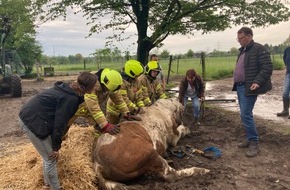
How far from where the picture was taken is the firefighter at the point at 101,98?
4.25 metres

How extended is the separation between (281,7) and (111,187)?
8.96 m

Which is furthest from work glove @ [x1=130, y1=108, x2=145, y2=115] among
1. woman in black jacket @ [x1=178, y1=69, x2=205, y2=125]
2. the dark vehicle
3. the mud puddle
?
the dark vehicle

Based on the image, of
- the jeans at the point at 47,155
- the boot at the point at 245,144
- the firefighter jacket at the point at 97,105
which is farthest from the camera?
the boot at the point at 245,144

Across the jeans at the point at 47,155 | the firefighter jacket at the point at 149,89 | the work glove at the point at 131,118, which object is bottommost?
the jeans at the point at 47,155

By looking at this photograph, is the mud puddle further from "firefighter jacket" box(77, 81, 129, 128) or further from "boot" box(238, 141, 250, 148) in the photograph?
"firefighter jacket" box(77, 81, 129, 128)

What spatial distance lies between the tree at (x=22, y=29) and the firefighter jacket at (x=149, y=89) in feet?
21.2

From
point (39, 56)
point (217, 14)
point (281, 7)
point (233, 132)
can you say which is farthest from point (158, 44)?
point (39, 56)

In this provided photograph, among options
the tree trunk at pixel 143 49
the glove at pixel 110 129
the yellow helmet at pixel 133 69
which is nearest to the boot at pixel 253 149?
the yellow helmet at pixel 133 69

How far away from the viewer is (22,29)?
1194 cm

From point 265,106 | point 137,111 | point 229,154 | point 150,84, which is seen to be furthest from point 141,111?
point 265,106

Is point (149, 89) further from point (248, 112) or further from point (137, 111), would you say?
point (248, 112)

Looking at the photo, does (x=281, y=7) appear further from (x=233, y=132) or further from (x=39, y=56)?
Answer: (x=39, y=56)

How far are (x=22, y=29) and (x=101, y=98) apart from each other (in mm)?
7993

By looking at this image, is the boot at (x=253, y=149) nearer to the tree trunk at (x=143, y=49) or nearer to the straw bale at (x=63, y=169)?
the straw bale at (x=63, y=169)
